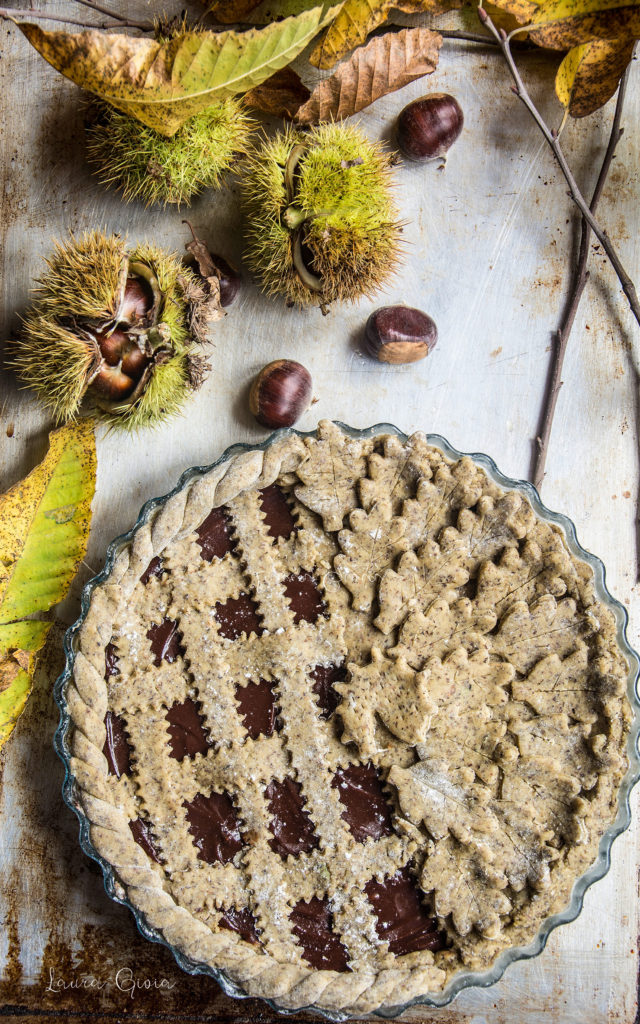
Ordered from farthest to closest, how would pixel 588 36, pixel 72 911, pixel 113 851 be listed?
pixel 72 911, pixel 588 36, pixel 113 851

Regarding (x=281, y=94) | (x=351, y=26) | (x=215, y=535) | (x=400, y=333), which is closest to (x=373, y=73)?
(x=351, y=26)

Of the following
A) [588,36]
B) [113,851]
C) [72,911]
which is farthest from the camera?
[72,911]

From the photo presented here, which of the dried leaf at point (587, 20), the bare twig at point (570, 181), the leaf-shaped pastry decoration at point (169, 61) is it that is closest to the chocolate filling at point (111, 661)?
the leaf-shaped pastry decoration at point (169, 61)

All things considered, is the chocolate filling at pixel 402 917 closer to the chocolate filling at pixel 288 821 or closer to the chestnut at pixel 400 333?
the chocolate filling at pixel 288 821

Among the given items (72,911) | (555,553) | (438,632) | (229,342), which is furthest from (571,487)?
(72,911)

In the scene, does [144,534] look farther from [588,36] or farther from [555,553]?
[588,36]

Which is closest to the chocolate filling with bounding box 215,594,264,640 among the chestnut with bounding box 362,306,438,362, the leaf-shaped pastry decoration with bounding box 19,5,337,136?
the chestnut with bounding box 362,306,438,362
